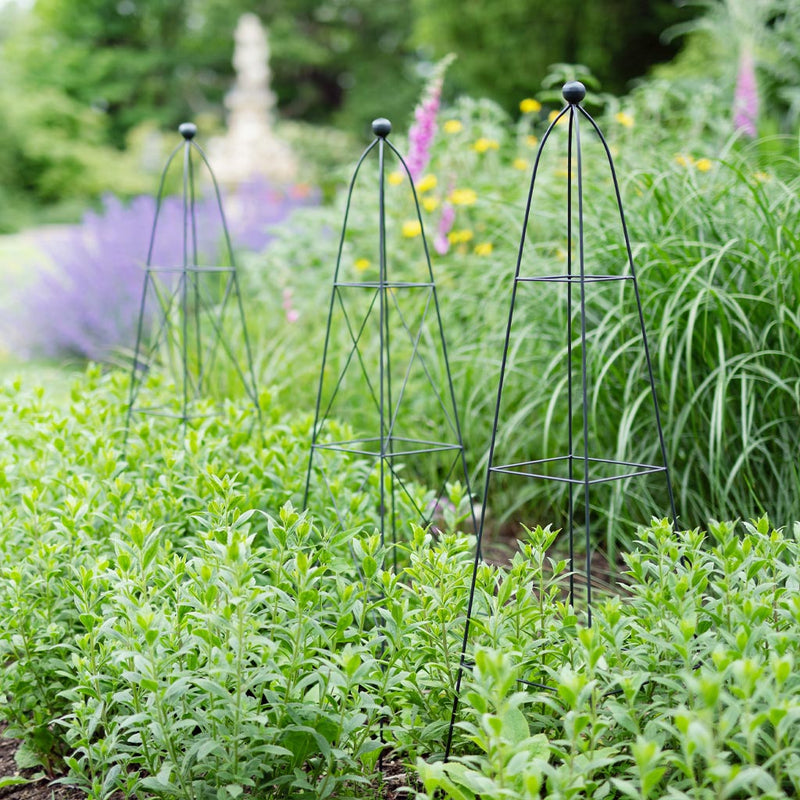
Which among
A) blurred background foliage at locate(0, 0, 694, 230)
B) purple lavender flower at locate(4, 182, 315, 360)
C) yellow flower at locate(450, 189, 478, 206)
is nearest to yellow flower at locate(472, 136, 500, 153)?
yellow flower at locate(450, 189, 478, 206)

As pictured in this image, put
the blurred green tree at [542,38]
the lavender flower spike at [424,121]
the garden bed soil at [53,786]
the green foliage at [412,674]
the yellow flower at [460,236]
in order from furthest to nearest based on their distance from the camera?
the blurred green tree at [542,38] → the yellow flower at [460,236] → the lavender flower spike at [424,121] → the garden bed soil at [53,786] → the green foliage at [412,674]

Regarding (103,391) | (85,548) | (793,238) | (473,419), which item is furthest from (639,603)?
(103,391)

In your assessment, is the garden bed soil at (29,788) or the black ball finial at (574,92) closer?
the black ball finial at (574,92)

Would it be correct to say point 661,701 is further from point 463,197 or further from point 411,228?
point 411,228

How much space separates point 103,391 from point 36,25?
2615 centimetres

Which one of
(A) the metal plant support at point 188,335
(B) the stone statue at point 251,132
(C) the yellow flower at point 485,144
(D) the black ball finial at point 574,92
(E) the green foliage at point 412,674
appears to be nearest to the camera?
(E) the green foliage at point 412,674

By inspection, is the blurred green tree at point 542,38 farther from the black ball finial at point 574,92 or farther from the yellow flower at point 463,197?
the black ball finial at point 574,92

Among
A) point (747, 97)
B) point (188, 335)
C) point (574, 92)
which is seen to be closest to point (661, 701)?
point (574, 92)

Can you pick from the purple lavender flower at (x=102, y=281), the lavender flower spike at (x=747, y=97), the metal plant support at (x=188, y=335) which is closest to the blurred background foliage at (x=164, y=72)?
the purple lavender flower at (x=102, y=281)

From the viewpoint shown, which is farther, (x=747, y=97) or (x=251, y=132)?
(x=251, y=132)

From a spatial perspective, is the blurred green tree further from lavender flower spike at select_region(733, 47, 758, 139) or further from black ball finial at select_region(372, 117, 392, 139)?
black ball finial at select_region(372, 117, 392, 139)

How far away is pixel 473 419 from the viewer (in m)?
3.59

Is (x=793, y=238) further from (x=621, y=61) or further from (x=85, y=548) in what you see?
(x=621, y=61)

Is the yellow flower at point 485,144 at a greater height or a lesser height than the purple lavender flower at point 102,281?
greater
